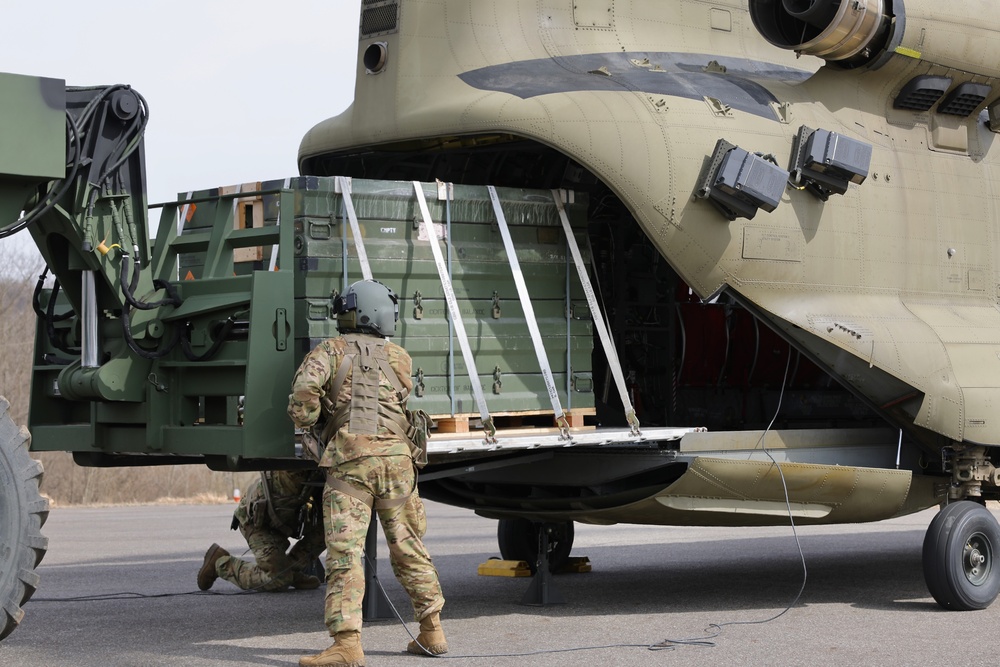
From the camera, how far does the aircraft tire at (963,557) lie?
9.28 m

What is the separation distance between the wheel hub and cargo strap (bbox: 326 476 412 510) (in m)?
4.53

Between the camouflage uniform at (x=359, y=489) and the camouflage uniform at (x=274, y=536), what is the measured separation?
95.1 inches

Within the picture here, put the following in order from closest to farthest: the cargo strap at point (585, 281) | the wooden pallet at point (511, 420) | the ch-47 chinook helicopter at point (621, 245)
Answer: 1. the ch-47 chinook helicopter at point (621, 245)
2. the wooden pallet at point (511, 420)
3. the cargo strap at point (585, 281)

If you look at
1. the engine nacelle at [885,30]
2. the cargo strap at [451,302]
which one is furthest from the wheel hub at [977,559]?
the cargo strap at [451,302]

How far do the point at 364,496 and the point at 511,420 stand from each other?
1.74m

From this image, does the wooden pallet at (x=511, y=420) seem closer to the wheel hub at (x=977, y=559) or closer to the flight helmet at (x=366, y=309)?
the flight helmet at (x=366, y=309)

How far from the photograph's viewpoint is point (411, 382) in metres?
7.57

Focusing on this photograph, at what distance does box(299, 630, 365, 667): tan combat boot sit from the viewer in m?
6.81

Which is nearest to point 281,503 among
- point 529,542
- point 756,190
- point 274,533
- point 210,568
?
point 274,533

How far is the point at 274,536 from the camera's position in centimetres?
988

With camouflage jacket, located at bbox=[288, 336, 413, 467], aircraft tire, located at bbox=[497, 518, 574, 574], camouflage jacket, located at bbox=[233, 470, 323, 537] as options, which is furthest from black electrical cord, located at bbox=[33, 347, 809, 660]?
aircraft tire, located at bbox=[497, 518, 574, 574]

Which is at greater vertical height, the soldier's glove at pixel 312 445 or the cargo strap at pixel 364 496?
the soldier's glove at pixel 312 445

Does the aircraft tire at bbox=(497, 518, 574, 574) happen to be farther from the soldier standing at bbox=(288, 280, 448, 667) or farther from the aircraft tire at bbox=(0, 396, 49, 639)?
the aircraft tire at bbox=(0, 396, 49, 639)

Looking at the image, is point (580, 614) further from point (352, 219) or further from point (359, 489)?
point (352, 219)
